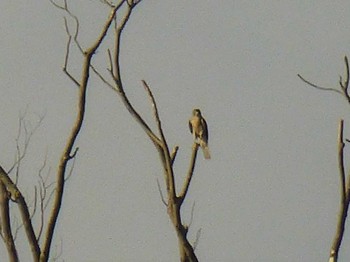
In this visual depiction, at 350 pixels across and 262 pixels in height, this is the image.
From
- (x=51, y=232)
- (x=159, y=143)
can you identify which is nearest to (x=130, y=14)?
(x=159, y=143)

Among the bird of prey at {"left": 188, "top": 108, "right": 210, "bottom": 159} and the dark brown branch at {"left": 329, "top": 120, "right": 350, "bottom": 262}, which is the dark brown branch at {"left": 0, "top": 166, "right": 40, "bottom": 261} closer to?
the dark brown branch at {"left": 329, "top": 120, "right": 350, "bottom": 262}

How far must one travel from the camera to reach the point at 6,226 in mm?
7578

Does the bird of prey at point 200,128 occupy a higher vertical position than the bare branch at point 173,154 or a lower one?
higher

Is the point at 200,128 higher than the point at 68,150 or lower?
higher

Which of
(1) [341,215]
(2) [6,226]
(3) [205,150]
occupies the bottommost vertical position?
(1) [341,215]

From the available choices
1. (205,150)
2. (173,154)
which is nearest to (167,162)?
(173,154)

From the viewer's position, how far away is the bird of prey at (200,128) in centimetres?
1331

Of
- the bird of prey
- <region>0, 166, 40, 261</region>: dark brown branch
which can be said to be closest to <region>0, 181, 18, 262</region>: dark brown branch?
<region>0, 166, 40, 261</region>: dark brown branch

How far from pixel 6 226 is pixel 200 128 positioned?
21.5 ft

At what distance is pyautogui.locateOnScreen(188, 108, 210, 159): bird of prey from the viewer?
13.3 m

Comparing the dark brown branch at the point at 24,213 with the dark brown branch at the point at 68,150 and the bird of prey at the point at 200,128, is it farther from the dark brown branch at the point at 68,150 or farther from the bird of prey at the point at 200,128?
the bird of prey at the point at 200,128

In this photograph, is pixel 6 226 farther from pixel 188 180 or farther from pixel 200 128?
pixel 200 128

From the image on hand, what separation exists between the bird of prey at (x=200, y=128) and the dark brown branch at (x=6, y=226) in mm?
5475

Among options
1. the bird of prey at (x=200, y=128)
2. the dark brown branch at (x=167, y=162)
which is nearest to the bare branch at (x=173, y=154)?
the dark brown branch at (x=167, y=162)
